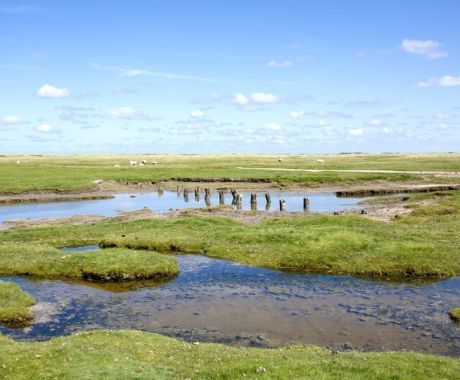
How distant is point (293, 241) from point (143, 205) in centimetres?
4220

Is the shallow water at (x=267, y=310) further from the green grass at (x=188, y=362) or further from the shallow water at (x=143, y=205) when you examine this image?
the shallow water at (x=143, y=205)

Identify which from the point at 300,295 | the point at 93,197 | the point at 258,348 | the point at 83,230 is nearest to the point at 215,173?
the point at 93,197

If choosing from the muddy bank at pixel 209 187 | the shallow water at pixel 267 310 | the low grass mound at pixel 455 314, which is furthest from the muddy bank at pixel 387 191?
the low grass mound at pixel 455 314

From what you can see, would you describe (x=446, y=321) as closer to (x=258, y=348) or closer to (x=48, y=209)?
(x=258, y=348)

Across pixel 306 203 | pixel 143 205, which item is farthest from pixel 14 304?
pixel 143 205

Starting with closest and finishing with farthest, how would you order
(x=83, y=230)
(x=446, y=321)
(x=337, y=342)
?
(x=337, y=342)
(x=446, y=321)
(x=83, y=230)

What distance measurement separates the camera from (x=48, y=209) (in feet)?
245

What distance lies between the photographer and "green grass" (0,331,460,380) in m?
16.9

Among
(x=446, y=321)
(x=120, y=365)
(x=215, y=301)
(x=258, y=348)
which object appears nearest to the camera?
(x=120, y=365)

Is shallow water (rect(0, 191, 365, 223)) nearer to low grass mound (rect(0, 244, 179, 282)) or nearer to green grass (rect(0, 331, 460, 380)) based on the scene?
low grass mound (rect(0, 244, 179, 282))

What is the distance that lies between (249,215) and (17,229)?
89.2 feet

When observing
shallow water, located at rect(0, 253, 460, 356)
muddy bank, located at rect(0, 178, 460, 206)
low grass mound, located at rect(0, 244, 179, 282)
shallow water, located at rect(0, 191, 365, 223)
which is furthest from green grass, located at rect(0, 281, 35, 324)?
muddy bank, located at rect(0, 178, 460, 206)

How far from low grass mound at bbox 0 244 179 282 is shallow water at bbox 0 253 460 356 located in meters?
1.61

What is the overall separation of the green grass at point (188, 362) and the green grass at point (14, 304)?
519cm
